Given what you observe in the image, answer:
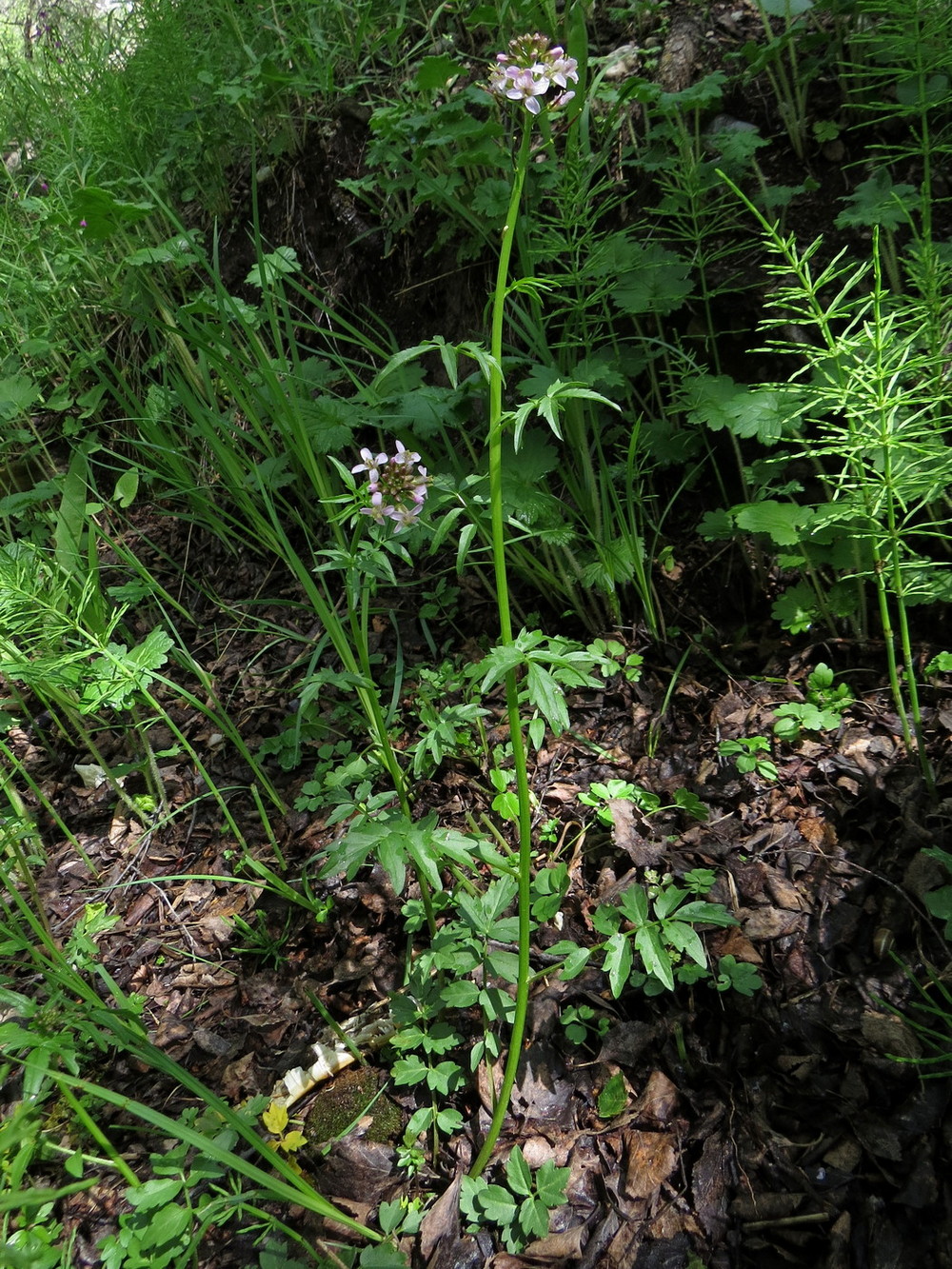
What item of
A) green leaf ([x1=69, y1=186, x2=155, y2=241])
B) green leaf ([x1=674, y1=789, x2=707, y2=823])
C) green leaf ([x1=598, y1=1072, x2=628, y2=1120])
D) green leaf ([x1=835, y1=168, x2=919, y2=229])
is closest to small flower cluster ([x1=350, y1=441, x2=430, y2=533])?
green leaf ([x1=674, y1=789, x2=707, y2=823])

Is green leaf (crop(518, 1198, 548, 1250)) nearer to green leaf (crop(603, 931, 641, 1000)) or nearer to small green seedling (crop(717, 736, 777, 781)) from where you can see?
green leaf (crop(603, 931, 641, 1000))

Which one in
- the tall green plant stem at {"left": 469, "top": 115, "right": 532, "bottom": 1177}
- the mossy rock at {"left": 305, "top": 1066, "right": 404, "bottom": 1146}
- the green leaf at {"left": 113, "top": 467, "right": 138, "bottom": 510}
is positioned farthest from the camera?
the green leaf at {"left": 113, "top": 467, "right": 138, "bottom": 510}

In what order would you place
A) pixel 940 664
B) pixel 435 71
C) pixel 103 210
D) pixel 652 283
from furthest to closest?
pixel 103 210
pixel 435 71
pixel 652 283
pixel 940 664

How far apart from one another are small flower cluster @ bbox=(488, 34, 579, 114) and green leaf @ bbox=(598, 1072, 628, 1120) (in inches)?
60.5

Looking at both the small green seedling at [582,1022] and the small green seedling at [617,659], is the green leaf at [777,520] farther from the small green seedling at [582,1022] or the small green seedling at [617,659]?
the small green seedling at [582,1022]

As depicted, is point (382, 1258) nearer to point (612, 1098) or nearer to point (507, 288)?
point (612, 1098)

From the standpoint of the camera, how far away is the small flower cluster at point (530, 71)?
1.01 metres

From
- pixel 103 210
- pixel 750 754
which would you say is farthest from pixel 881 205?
pixel 103 210

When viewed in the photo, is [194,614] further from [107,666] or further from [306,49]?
[306,49]

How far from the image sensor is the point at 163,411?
2.75 m

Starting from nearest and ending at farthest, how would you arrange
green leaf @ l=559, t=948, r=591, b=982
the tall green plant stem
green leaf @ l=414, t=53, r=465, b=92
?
the tall green plant stem → green leaf @ l=559, t=948, r=591, b=982 → green leaf @ l=414, t=53, r=465, b=92

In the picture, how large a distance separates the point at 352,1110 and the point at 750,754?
3.53 feet

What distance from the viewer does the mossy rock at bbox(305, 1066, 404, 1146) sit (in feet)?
4.58

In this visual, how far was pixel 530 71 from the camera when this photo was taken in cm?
100
